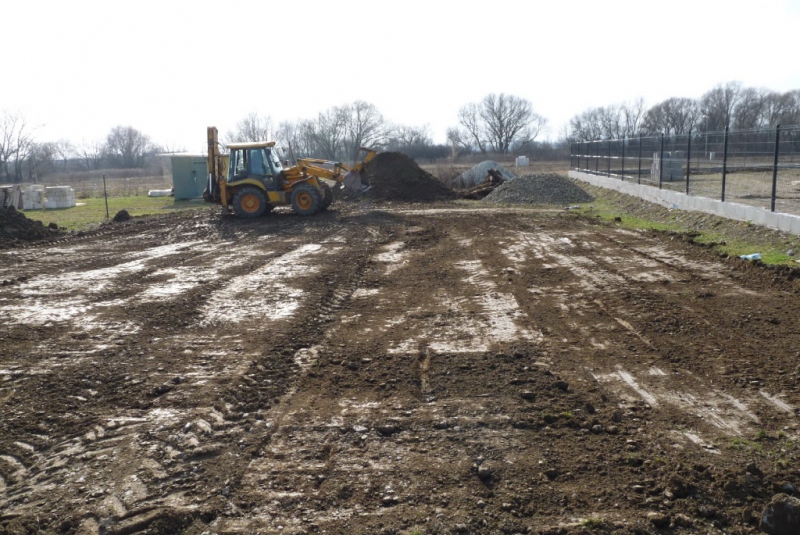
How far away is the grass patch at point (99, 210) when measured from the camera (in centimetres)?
2231

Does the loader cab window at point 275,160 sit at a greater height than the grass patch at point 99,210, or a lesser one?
greater

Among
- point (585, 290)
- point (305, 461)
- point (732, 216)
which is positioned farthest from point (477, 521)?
point (732, 216)

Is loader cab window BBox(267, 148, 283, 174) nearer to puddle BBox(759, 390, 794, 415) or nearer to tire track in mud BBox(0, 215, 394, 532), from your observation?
tire track in mud BBox(0, 215, 394, 532)

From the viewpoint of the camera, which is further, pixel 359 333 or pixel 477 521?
pixel 359 333

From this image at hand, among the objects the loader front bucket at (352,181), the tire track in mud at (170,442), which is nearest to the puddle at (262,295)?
the tire track in mud at (170,442)

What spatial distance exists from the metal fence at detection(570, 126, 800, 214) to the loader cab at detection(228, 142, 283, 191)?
40.0 feet

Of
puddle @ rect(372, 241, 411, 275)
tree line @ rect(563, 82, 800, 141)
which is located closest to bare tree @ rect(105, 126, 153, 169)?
tree line @ rect(563, 82, 800, 141)

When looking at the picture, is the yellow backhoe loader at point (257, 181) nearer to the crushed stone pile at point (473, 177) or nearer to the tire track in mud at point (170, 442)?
the crushed stone pile at point (473, 177)

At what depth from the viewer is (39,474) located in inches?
169

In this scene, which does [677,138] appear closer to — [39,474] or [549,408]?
[549,408]

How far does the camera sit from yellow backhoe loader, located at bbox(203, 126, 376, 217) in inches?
787

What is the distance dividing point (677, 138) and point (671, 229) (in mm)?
5540

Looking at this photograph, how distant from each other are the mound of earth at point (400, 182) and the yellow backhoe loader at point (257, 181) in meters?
4.71

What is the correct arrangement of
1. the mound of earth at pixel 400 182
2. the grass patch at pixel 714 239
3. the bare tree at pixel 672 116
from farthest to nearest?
the bare tree at pixel 672 116 < the mound of earth at pixel 400 182 < the grass patch at pixel 714 239
